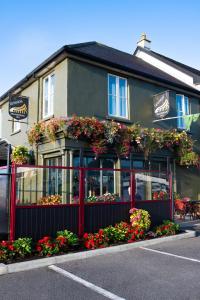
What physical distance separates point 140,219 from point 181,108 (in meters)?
9.13

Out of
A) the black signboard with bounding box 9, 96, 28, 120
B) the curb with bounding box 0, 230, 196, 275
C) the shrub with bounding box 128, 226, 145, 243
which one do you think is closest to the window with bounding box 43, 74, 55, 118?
the black signboard with bounding box 9, 96, 28, 120

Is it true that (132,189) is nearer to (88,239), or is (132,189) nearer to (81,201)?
(81,201)

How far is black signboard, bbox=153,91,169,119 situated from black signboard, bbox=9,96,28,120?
237 inches

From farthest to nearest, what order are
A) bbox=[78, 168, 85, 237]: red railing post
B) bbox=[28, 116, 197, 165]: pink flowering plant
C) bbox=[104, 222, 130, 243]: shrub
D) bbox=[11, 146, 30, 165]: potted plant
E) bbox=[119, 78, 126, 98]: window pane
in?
1. bbox=[119, 78, 126, 98]: window pane
2. bbox=[11, 146, 30, 165]: potted plant
3. bbox=[28, 116, 197, 165]: pink flowering plant
4. bbox=[104, 222, 130, 243]: shrub
5. bbox=[78, 168, 85, 237]: red railing post

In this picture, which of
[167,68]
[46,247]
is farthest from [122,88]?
[46,247]

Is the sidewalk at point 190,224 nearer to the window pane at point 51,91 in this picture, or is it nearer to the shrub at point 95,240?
the shrub at point 95,240

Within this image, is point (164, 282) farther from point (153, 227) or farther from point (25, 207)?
point (153, 227)

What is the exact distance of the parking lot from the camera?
506 centimetres

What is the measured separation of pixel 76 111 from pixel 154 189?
4282 millimetres

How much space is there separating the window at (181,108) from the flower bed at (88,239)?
7.57 metres

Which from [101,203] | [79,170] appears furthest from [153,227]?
[79,170]

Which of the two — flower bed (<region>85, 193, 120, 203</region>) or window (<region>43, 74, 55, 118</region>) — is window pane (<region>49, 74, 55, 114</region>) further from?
flower bed (<region>85, 193, 120, 203</region>)

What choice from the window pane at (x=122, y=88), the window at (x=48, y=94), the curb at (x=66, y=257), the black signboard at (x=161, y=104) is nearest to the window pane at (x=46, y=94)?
the window at (x=48, y=94)

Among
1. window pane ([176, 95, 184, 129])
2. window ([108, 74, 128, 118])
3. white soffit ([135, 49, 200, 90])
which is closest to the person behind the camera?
window ([108, 74, 128, 118])
